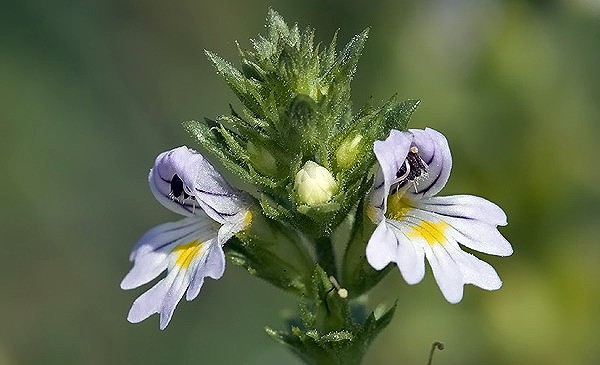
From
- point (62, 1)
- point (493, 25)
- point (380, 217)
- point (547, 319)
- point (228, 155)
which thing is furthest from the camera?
point (62, 1)

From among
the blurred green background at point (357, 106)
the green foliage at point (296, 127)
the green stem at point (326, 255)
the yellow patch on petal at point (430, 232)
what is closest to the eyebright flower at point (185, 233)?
the green foliage at point (296, 127)

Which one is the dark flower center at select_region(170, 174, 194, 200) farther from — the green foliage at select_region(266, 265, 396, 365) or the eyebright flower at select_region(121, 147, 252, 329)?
the green foliage at select_region(266, 265, 396, 365)

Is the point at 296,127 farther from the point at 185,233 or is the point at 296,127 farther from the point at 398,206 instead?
the point at 185,233

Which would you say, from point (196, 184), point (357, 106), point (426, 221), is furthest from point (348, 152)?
point (357, 106)

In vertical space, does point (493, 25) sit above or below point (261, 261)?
above

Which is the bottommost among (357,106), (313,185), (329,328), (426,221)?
(329,328)

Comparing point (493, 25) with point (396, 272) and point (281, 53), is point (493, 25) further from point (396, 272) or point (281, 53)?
point (281, 53)

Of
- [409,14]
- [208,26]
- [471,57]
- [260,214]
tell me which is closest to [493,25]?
[471,57]
